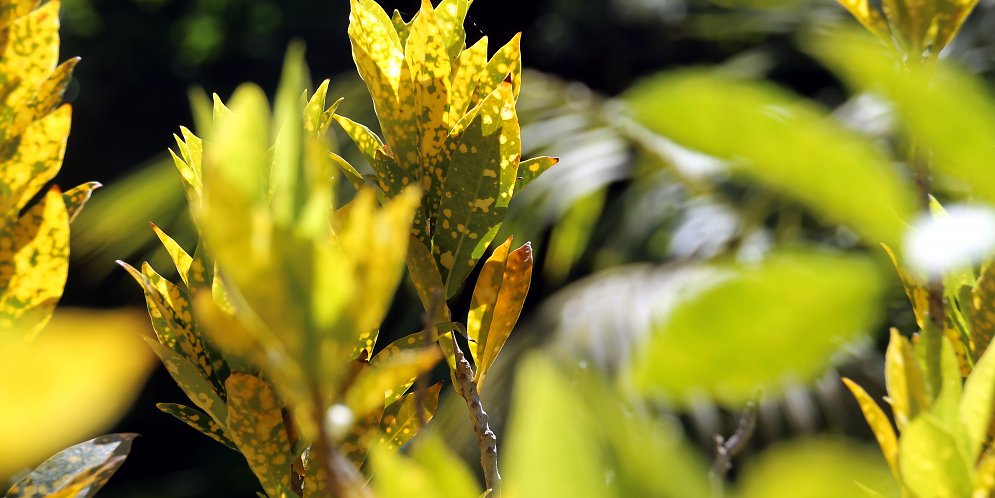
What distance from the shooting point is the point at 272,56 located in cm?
345

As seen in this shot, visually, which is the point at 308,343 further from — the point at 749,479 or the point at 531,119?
the point at 531,119

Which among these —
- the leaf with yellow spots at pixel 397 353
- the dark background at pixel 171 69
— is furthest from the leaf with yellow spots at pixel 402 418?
the dark background at pixel 171 69

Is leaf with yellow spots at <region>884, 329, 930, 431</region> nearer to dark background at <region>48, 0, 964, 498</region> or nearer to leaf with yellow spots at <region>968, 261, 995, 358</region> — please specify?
leaf with yellow spots at <region>968, 261, 995, 358</region>

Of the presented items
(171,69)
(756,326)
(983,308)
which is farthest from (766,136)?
(171,69)

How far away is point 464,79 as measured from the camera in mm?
204

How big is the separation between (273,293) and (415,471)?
1.0 inches

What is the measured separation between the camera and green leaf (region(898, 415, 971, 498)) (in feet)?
0.41

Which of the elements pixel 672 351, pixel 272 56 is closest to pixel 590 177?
pixel 272 56

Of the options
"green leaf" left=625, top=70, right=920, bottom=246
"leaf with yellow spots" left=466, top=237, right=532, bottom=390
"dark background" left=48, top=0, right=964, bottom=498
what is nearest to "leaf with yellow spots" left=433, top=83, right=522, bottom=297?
"leaf with yellow spots" left=466, top=237, right=532, bottom=390

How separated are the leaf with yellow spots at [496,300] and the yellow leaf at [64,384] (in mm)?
79

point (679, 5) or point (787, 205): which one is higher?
point (679, 5)

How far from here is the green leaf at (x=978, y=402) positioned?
0.43ft

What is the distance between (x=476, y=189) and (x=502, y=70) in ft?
0.09

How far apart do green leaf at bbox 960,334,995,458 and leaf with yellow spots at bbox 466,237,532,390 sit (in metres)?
0.09
